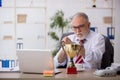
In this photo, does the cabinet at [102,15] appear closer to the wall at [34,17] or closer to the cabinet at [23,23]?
Result: the wall at [34,17]

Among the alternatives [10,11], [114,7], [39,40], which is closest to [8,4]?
[10,11]

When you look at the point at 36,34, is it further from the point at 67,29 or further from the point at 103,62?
the point at 103,62

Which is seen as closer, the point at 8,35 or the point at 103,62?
the point at 103,62

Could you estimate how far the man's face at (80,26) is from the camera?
3137 mm

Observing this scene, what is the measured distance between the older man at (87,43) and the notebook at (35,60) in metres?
0.53

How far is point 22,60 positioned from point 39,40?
12.0 ft

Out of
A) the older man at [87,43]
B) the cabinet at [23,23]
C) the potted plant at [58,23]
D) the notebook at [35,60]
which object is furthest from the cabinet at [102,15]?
the notebook at [35,60]

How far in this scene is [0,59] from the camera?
5.93 m

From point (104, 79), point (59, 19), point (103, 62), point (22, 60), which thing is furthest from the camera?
point (59, 19)

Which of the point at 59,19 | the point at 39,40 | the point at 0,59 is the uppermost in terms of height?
the point at 59,19

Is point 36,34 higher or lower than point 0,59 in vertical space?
higher

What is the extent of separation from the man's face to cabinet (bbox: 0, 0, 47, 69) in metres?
2.85

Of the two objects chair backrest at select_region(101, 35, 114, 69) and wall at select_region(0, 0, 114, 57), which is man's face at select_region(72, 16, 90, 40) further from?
wall at select_region(0, 0, 114, 57)

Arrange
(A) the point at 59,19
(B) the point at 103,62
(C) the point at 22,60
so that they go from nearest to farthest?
(C) the point at 22,60 → (B) the point at 103,62 → (A) the point at 59,19
